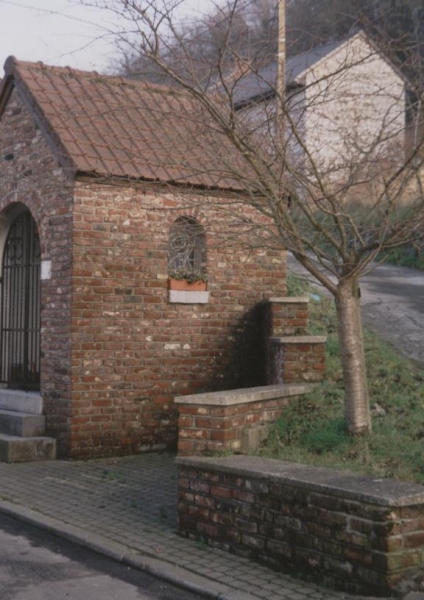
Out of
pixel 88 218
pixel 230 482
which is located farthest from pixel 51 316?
pixel 230 482

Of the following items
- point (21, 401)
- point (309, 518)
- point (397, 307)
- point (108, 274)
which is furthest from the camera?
point (397, 307)

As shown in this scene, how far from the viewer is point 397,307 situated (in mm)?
14539

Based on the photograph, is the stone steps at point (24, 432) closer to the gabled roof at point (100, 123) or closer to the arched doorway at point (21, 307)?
the arched doorway at point (21, 307)

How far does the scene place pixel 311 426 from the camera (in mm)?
7969

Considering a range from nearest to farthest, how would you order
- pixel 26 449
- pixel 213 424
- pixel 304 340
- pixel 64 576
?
pixel 64 576 < pixel 213 424 < pixel 304 340 < pixel 26 449

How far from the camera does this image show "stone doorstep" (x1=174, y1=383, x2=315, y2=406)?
7027 millimetres

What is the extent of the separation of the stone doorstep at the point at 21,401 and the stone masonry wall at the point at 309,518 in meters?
4.46

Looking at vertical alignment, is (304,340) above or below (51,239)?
below

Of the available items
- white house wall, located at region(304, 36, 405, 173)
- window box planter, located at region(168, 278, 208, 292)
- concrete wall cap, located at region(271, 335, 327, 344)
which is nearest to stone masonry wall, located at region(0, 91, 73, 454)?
window box planter, located at region(168, 278, 208, 292)

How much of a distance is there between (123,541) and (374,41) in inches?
192

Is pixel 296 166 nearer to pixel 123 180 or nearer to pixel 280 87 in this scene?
pixel 280 87

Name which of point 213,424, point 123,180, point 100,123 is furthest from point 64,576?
point 100,123

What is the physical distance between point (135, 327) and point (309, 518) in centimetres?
539

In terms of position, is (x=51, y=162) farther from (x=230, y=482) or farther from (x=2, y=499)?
(x=230, y=482)
